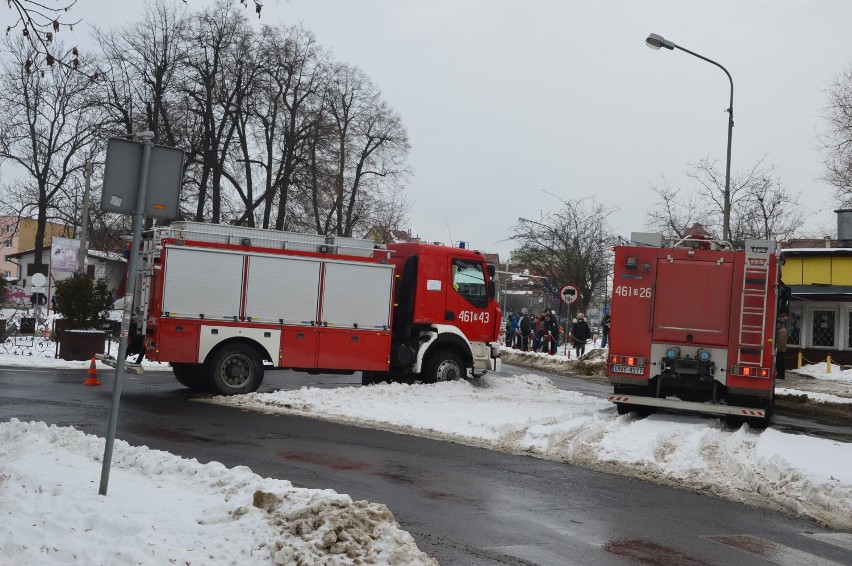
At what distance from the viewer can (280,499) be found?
270 inches

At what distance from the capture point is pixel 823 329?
3625 centimetres

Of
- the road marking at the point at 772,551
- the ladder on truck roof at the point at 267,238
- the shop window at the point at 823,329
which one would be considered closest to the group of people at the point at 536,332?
the shop window at the point at 823,329

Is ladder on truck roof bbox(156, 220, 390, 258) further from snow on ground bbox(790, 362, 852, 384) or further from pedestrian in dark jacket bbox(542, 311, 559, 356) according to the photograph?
pedestrian in dark jacket bbox(542, 311, 559, 356)

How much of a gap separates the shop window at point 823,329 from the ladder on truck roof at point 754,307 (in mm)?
23026

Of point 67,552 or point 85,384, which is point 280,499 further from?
point 85,384

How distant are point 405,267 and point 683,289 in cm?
587

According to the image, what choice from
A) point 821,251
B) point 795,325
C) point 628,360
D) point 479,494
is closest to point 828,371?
point 795,325

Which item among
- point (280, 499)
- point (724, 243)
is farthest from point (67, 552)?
point (724, 243)

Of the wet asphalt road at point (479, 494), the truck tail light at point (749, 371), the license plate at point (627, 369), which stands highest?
the truck tail light at point (749, 371)

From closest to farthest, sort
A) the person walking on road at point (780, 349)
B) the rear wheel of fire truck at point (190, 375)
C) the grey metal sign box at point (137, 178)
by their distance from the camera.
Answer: the grey metal sign box at point (137, 178) → the rear wheel of fire truck at point (190, 375) → the person walking on road at point (780, 349)

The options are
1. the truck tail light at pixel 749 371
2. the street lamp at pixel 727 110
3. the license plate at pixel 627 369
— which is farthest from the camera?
the street lamp at pixel 727 110

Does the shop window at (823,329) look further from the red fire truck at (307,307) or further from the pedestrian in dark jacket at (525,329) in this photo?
the red fire truck at (307,307)

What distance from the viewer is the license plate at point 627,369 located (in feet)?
51.0

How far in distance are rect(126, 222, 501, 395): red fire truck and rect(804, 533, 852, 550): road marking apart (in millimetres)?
10612
